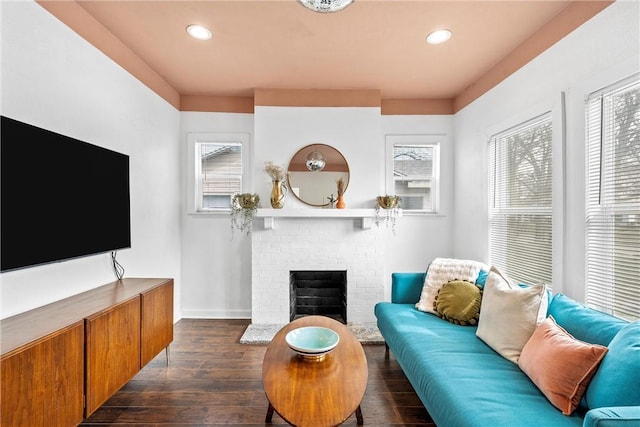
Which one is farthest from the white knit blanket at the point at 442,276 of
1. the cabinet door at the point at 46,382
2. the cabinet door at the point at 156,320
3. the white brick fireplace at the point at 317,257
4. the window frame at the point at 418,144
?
the cabinet door at the point at 46,382

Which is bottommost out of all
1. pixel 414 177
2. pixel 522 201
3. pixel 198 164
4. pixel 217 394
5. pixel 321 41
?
pixel 217 394

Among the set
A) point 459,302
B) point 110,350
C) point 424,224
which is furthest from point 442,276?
point 110,350

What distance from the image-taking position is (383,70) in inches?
123

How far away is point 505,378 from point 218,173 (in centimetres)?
349

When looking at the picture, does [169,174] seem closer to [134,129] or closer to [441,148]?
[134,129]

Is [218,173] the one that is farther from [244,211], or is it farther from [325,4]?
[325,4]

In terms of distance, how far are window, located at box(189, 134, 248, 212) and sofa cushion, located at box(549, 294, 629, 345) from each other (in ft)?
10.7

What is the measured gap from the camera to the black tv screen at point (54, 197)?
152cm

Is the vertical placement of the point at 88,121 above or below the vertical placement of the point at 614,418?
above

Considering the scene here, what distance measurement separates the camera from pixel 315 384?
1502 mm

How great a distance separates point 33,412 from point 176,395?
1.00m

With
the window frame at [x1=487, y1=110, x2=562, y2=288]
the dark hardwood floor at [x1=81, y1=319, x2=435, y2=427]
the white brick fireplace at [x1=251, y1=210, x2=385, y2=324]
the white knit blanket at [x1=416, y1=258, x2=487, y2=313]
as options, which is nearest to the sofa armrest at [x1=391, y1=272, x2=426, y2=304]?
the white knit blanket at [x1=416, y1=258, x2=487, y2=313]

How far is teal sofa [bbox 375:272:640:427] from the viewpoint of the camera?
117 centimetres

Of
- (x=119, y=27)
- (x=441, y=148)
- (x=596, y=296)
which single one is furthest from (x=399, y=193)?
(x=119, y=27)
